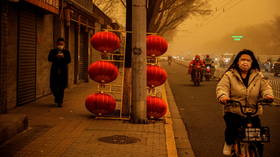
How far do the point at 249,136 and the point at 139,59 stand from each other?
4934 millimetres

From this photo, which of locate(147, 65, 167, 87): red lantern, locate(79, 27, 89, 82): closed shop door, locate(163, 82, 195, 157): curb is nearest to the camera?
locate(163, 82, 195, 157): curb

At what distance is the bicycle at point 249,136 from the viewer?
5449 mm

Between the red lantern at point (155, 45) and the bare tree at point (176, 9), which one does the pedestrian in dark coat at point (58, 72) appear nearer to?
the red lantern at point (155, 45)

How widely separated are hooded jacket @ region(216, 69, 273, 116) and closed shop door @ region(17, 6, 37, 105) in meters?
7.44

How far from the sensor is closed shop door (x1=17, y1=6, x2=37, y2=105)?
12406 mm

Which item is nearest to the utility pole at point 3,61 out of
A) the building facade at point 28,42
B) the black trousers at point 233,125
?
the building facade at point 28,42

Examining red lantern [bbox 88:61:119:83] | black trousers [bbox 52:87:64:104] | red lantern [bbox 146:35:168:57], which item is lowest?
black trousers [bbox 52:87:64:104]

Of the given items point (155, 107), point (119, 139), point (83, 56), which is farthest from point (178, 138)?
point (83, 56)

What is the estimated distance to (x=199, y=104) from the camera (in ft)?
52.5

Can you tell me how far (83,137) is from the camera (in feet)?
27.6

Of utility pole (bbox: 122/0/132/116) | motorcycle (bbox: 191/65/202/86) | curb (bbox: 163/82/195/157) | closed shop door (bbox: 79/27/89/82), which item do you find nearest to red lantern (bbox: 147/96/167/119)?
curb (bbox: 163/82/195/157)

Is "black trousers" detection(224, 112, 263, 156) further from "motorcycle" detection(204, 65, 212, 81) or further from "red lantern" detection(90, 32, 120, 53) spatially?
"motorcycle" detection(204, 65, 212, 81)

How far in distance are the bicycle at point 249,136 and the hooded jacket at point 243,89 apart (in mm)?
106

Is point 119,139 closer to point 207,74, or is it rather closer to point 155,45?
point 155,45
